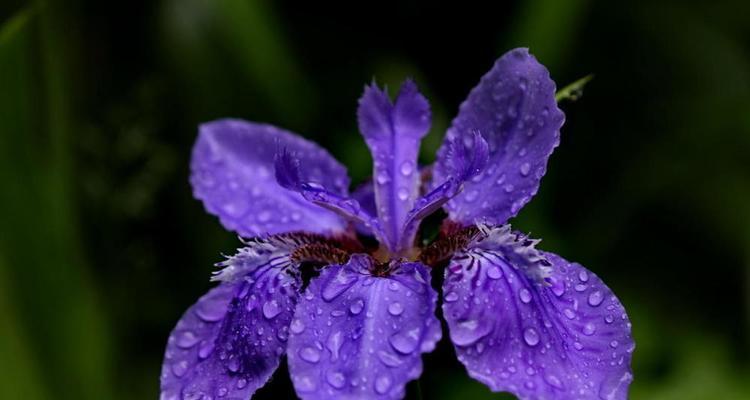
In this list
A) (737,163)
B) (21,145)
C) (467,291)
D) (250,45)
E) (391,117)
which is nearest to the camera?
(467,291)

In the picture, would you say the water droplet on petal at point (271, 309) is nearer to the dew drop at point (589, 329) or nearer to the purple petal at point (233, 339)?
the purple petal at point (233, 339)

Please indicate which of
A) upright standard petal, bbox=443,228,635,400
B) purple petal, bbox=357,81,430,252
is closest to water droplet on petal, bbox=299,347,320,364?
upright standard petal, bbox=443,228,635,400

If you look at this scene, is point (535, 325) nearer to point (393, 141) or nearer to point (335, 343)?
point (335, 343)

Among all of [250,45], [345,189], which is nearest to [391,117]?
[345,189]

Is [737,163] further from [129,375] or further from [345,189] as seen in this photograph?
[129,375]

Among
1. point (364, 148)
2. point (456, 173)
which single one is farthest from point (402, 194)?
point (364, 148)
